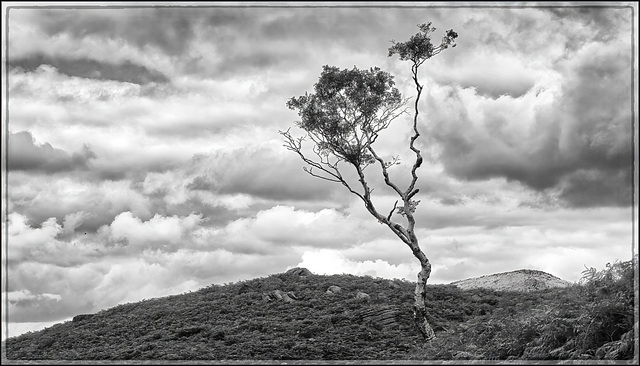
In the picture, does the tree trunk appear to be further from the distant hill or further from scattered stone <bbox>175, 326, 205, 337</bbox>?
the distant hill

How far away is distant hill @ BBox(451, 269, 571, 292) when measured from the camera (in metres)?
30.4

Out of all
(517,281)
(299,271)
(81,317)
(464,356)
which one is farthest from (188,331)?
(517,281)

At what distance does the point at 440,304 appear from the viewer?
23.8 meters

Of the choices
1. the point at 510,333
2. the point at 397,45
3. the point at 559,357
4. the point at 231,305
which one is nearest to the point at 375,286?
the point at 231,305

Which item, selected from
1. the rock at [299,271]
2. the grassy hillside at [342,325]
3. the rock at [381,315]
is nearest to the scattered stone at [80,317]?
the grassy hillside at [342,325]

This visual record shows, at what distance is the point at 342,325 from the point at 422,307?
266cm

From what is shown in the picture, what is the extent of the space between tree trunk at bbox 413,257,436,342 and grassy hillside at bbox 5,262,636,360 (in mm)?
325

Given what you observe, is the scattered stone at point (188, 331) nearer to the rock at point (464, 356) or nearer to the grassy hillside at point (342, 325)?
the grassy hillside at point (342, 325)

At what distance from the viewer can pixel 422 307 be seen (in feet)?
62.9

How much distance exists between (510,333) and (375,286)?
45.1ft

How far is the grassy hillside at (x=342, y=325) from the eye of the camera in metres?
10.9

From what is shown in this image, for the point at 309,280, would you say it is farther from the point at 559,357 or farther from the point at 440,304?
the point at 559,357

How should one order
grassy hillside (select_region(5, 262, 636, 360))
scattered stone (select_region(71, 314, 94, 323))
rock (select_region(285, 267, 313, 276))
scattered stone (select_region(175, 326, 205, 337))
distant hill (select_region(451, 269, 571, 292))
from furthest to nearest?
distant hill (select_region(451, 269, 571, 292)), rock (select_region(285, 267, 313, 276)), scattered stone (select_region(71, 314, 94, 323)), scattered stone (select_region(175, 326, 205, 337)), grassy hillside (select_region(5, 262, 636, 360))

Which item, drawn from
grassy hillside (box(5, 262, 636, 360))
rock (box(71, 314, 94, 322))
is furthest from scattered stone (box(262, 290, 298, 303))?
rock (box(71, 314, 94, 322))
